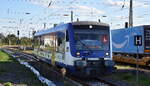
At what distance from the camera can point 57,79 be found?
1908 centimetres

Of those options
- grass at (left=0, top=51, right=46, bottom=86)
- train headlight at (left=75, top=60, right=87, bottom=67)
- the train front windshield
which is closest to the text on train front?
the train front windshield

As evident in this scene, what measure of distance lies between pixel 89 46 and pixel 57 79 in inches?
102

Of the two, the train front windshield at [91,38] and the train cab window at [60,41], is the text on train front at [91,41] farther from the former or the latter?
the train cab window at [60,41]

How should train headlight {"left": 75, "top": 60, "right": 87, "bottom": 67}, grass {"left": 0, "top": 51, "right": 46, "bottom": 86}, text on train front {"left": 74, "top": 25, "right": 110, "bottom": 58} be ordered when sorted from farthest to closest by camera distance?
text on train front {"left": 74, "top": 25, "right": 110, "bottom": 58} < train headlight {"left": 75, "top": 60, "right": 87, "bottom": 67} < grass {"left": 0, "top": 51, "right": 46, "bottom": 86}

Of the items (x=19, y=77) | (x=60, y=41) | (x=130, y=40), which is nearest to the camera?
(x=19, y=77)

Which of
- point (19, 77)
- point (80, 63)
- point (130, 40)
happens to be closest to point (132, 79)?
point (80, 63)

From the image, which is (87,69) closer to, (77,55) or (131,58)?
(77,55)

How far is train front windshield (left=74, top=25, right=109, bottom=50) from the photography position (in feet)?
62.3

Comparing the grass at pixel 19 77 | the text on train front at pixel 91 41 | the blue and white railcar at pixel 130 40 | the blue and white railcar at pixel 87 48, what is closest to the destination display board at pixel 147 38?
the blue and white railcar at pixel 130 40

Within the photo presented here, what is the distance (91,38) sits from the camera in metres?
19.2

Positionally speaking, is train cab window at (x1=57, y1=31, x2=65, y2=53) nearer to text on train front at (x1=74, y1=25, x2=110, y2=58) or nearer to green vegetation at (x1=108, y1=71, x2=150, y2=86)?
text on train front at (x1=74, y1=25, x2=110, y2=58)

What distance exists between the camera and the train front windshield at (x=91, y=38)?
19.0m

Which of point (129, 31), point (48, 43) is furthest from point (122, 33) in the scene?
point (48, 43)

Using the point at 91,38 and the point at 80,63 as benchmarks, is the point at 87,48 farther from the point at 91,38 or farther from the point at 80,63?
the point at 80,63
